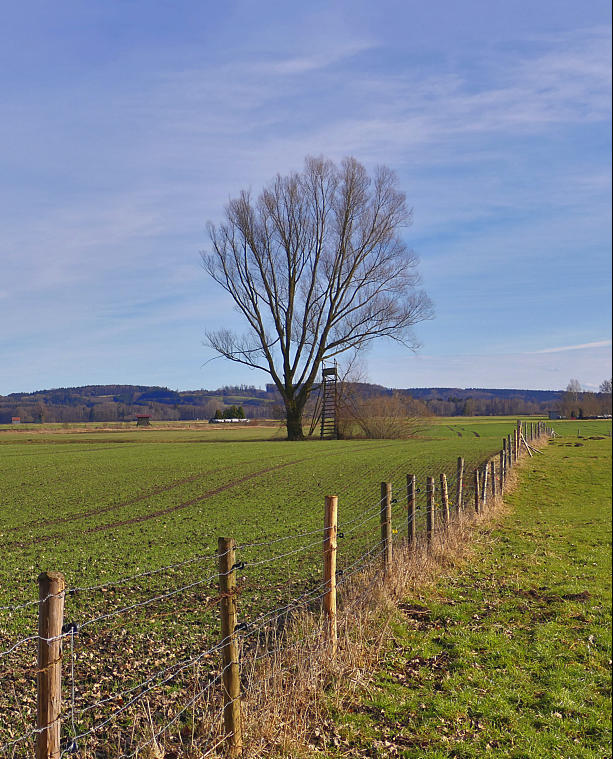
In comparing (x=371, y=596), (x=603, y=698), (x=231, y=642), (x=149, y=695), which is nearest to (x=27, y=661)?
(x=149, y=695)

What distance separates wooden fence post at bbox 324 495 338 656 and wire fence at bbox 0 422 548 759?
5cm

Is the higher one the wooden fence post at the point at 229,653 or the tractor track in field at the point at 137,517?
the wooden fence post at the point at 229,653

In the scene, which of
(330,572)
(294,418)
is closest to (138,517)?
(330,572)

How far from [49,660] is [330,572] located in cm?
341

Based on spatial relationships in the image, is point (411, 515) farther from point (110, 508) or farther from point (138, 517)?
point (110, 508)

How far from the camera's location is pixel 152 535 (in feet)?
45.0

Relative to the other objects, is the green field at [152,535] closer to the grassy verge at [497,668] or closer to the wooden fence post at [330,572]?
the wooden fence post at [330,572]

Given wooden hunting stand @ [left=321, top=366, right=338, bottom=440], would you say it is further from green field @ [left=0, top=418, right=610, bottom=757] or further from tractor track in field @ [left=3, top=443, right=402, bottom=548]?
tractor track in field @ [left=3, top=443, right=402, bottom=548]

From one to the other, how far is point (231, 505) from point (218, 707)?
13.6 meters

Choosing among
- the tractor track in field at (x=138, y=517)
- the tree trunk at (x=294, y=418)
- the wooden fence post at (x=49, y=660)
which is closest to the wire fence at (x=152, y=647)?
the wooden fence post at (x=49, y=660)

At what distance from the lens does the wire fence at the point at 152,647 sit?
14.8 ft

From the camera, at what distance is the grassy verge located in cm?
506

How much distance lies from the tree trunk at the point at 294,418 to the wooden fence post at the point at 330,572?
1806 inches

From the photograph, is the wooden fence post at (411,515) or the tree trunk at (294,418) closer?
the wooden fence post at (411,515)
